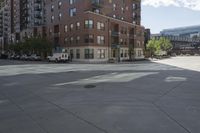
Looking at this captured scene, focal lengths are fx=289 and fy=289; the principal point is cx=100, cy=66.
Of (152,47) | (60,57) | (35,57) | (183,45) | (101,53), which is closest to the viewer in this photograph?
(60,57)

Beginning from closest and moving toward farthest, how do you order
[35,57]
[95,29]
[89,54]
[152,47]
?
[89,54]
[95,29]
[35,57]
[152,47]

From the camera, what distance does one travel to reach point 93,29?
2489 inches

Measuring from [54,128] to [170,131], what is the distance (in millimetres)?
2997

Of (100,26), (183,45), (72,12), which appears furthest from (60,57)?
(183,45)

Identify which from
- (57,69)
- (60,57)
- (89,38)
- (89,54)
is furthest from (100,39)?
(57,69)

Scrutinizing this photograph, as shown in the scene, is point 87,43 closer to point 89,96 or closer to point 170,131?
point 89,96

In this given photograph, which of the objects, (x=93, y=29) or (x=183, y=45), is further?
(x=183, y=45)

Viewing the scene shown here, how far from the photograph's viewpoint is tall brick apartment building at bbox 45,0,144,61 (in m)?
63.2

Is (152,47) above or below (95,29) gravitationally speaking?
below

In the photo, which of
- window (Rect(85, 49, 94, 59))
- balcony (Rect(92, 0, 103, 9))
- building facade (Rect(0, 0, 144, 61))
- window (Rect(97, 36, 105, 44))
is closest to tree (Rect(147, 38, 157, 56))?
building facade (Rect(0, 0, 144, 61))

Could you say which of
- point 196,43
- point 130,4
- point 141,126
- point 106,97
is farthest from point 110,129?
point 196,43

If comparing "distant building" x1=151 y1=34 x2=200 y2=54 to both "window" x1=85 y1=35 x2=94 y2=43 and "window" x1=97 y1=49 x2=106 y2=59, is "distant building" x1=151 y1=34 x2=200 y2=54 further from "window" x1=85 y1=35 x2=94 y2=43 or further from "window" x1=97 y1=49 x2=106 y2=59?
"window" x1=85 y1=35 x2=94 y2=43

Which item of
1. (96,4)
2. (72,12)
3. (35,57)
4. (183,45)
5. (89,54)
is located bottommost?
(35,57)

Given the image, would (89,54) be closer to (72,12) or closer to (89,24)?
(89,24)
